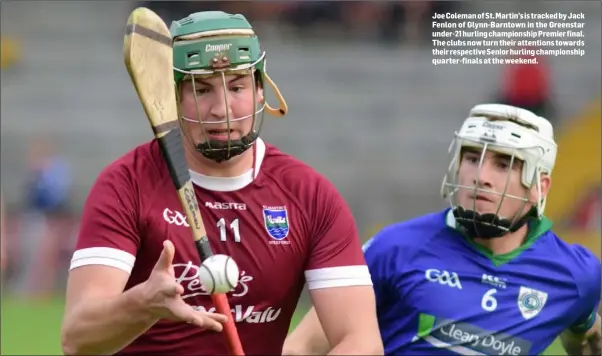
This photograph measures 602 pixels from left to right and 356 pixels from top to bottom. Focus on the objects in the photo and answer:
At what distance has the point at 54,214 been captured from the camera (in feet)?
44.8

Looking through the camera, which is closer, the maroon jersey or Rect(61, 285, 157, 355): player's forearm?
Rect(61, 285, 157, 355): player's forearm

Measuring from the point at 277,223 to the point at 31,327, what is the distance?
657 cm

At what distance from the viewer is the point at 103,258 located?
340cm

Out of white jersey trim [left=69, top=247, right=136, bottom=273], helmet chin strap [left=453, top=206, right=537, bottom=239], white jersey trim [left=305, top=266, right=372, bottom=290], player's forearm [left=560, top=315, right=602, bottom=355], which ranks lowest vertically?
player's forearm [left=560, top=315, right=602, bottom=355]

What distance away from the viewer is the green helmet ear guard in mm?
3572

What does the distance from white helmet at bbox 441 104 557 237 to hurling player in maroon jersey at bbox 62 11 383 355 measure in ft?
2.67

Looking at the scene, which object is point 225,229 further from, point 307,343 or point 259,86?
point 307,343

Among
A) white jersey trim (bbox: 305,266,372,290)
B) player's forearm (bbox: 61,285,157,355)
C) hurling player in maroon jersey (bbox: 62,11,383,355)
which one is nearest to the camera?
player's forearm (bbox: 61,285,157,355)

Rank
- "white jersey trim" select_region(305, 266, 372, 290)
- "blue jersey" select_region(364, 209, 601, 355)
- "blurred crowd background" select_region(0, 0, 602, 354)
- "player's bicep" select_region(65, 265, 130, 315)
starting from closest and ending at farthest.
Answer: "player's bicep" select_region(65, 265, 130, 315)
"white jersey trim" select_region(305, 266, 372, 290)
"blue jersey" select_region(364, 209, 601, 355)
"blurred crowd background" select_region(0, 0, 602, 354)

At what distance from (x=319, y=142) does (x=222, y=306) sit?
430 inches

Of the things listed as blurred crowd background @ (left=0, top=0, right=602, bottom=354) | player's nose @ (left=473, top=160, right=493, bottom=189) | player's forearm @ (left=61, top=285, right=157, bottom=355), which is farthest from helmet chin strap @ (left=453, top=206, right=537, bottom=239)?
blurred crowd background @ (left=0, top=0, right=602, bottom=354)

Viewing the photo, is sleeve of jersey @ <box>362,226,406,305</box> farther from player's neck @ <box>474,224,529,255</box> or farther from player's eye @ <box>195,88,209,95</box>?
player's eye @ <box>195,88,209,95</box>

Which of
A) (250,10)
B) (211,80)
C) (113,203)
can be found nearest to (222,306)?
(113,203)

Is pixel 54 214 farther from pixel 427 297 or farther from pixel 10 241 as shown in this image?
pixel 427 297
